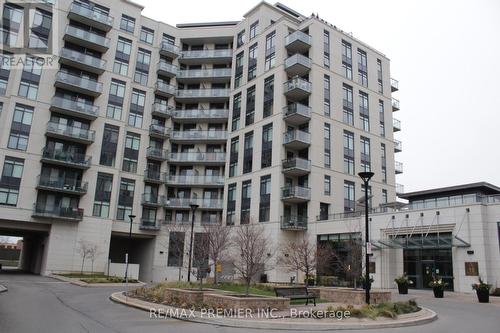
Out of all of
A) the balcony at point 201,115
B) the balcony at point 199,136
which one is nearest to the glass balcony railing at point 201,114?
the balcony at point 201,115

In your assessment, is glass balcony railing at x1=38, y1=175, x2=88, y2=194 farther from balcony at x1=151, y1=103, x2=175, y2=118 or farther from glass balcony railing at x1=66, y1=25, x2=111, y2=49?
glass balcony railing at x1=66, y1=25, x2=111, y2=49

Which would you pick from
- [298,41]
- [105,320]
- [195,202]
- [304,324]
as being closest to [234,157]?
[195,202]

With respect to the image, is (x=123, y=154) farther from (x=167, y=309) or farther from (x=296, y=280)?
(x=167, y=309)

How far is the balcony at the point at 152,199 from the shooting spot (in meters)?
55.9

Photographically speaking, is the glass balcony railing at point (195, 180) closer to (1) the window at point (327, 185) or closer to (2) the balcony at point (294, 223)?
(2) the balcony at point (294, 223)

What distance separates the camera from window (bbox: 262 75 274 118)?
50.5m

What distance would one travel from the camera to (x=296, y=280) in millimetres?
43656

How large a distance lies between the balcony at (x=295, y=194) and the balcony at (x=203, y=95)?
19943 mm

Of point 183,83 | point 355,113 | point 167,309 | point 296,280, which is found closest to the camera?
point 167,309

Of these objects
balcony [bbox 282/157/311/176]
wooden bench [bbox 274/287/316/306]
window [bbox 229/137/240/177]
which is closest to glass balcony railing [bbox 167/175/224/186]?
window [bbox 229/137/240/177]

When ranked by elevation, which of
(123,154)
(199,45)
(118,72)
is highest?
(199,45)

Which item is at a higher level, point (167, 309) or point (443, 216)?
point (443, 216)

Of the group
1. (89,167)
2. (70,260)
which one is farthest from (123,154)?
(70,260)

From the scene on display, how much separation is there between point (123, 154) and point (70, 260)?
1430 cm
